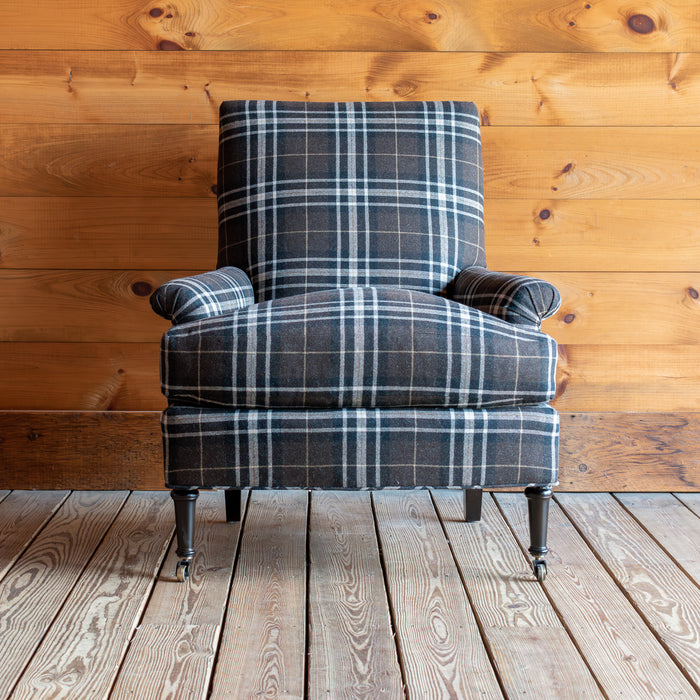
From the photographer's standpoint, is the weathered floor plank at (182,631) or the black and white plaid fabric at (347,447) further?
the black and white plaid fabric at (347,447)

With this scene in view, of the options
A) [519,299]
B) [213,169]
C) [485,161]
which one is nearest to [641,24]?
[485,161]

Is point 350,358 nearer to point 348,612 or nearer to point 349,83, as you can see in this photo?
point 348,612

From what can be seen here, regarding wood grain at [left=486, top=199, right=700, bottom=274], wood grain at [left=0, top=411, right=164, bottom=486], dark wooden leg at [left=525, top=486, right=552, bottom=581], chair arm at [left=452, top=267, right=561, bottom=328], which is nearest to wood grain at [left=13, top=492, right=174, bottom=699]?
wood grain at [left=0, top=411, right=164, bottom=486]

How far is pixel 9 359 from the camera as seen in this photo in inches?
77.8

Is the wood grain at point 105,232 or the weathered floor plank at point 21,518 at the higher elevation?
the wood grain at point 105,232

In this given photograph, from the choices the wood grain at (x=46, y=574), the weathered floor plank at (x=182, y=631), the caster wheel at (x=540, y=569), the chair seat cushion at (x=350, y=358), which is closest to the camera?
the weathered floor plank at (x=182, y=631)

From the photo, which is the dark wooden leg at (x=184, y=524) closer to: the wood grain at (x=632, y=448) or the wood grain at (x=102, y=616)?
the wood grain at (x=102, y=616)

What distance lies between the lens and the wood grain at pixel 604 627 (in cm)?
102

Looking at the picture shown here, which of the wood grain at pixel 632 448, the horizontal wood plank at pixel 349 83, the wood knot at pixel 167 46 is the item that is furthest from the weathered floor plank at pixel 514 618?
the wood knot at pixel 167 46

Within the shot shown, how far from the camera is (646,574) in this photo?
4.58 ft

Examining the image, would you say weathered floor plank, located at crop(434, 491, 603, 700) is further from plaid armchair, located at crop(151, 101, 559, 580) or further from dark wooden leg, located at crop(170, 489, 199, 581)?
→ dark wooden leg, located at crop(170, 489, 199, 581)

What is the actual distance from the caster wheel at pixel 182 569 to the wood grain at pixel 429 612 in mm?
359

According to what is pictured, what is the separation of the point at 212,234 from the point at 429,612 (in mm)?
1157

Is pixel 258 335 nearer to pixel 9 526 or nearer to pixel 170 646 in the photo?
pixel 170 646
